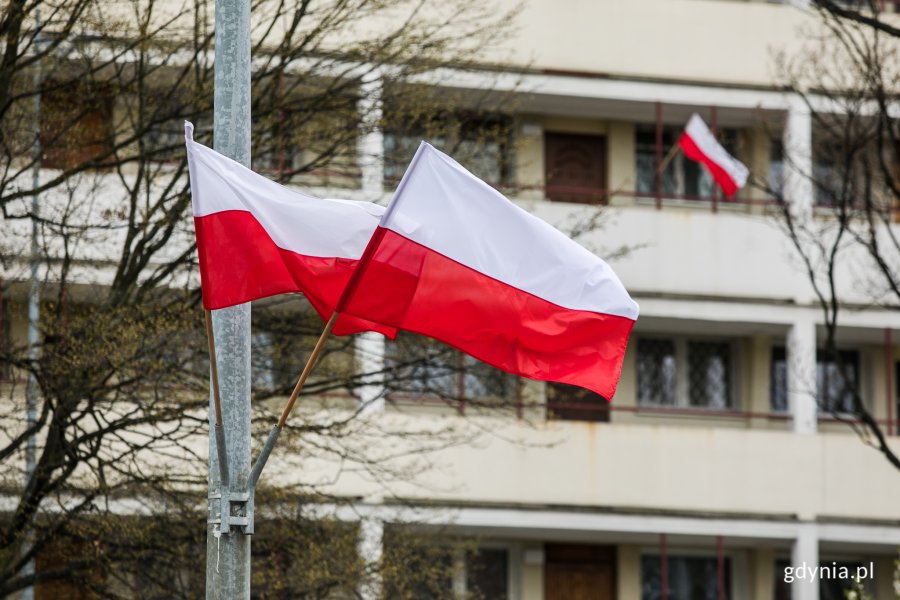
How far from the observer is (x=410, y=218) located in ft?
37.0

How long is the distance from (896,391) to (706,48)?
6308mm

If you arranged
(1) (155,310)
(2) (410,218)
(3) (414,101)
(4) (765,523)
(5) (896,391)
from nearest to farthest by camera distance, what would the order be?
(2) (410,218), (1) (155,310), (3) (414,101), (4) (765,523), (5) (896,391)

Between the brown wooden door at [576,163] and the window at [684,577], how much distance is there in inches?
219

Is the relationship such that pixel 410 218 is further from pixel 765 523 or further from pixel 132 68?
pixel 765 523

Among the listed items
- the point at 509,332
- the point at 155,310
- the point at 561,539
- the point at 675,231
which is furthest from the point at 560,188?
the point at 509,332

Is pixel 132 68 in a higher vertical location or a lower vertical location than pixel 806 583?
higher

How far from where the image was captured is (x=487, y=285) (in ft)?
37.8

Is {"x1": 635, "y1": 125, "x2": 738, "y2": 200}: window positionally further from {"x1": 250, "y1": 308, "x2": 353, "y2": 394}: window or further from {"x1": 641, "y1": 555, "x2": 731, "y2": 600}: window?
{"x1": 250, "y1": 308, "x2": 353, "y2": 394}: window

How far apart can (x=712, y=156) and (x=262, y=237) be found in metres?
18.3

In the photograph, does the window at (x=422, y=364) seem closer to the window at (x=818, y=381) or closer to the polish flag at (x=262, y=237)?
the polish flag at (x=262, y=237)

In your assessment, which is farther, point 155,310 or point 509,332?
point 155,310

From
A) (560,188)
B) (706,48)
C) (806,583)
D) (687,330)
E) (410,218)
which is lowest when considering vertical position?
(806,583)

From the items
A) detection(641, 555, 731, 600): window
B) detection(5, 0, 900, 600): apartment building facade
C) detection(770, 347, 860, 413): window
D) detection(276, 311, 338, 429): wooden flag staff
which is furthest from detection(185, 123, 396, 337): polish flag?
detection(770, 347, 860, 413): window

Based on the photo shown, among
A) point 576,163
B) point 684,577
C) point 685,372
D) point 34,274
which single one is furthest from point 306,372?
point 685,372
